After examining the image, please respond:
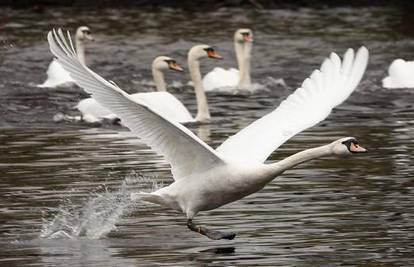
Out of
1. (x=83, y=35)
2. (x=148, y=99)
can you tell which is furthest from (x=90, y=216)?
(x=83, y=35)

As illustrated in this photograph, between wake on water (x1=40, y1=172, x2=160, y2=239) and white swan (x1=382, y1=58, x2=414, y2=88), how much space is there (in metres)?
10.4

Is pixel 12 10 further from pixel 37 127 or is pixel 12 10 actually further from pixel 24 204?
pixel 24 204

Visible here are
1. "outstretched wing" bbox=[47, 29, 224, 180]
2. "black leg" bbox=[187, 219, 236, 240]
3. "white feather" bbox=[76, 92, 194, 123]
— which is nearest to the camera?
"outstretched wing" bbox=[47, 29, 224, 180]

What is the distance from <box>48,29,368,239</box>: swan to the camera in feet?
35.7

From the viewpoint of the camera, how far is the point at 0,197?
13.3m

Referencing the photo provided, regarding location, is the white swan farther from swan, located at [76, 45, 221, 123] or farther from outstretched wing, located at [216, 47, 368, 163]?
outstretched wing, located at [216, 47, 368, 163]

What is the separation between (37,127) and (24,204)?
6197 millimetres

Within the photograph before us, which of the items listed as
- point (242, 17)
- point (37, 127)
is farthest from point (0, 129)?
point (242, 17)

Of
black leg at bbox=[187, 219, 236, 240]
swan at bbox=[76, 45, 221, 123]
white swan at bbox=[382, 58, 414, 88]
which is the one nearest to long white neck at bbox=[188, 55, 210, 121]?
swan at bbox=[76, 45, 221, 123]

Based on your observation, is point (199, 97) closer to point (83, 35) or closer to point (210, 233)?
point (83, 35)

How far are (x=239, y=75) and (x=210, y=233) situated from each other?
13.8 meters

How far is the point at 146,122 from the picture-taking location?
11141 millimetres

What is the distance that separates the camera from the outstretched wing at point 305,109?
11.8 metres

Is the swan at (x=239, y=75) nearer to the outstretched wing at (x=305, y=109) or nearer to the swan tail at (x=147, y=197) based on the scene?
the outstretched wing at (x=305, y=109)
